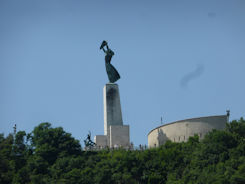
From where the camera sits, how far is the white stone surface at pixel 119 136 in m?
42.6

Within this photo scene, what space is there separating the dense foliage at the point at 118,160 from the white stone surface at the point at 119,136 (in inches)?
135

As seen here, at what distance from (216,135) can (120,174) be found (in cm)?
679

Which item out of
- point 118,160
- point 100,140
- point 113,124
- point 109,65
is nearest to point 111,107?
point 113,124

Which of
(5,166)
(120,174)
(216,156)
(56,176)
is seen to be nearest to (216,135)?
(216,156)

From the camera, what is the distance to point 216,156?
114 feet

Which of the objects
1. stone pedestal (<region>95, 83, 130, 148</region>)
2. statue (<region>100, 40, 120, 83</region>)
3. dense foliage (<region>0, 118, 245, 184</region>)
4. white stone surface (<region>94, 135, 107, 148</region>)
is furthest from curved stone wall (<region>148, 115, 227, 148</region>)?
statue (<region>100, 40, 120, 83</region>)

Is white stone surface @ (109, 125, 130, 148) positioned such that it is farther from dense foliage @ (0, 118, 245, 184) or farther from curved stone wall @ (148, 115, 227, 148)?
dense foliage @ (0, 118, 245, 184)

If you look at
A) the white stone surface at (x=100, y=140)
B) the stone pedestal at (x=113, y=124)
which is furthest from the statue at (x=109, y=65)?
the white stone surface at (x=100, y=140)

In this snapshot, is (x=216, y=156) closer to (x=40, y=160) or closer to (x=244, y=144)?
(x=244, y=144)

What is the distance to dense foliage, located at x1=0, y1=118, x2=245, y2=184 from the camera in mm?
34531

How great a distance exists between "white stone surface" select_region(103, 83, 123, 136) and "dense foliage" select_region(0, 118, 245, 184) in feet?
16.3

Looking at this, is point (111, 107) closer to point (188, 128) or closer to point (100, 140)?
point (100, 140)

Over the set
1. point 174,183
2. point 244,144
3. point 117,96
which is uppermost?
point 117,96

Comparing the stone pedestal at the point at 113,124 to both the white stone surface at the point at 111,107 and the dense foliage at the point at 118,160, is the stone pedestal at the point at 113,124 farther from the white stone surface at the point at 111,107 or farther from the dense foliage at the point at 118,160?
the dense foliage at the point at 118,160
